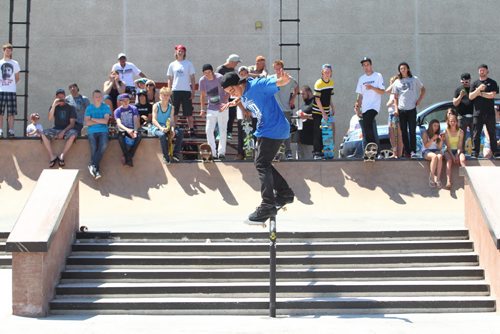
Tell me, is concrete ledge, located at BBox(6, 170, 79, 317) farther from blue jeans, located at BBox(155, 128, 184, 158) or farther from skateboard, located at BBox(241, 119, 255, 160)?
skateboard, located at BBox(241, 119, 255, 160)

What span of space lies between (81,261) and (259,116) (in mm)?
2822

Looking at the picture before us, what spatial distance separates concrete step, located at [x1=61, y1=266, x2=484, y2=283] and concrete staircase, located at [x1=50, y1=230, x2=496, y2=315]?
0.01 metres

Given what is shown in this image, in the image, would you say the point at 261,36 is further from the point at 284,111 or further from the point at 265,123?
the point at 265,123

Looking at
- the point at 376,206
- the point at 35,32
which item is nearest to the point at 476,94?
the point at 376,206

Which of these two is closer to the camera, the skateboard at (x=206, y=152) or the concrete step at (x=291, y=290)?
the concrete step at (x=291, y=290)

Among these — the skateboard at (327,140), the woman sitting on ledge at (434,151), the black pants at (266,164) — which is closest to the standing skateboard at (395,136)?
the woman sitting on ledge at (434,151)

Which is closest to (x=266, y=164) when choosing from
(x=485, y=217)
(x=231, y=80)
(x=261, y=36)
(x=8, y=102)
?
(x=231, y=80)

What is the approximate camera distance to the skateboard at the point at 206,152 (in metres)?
15.7

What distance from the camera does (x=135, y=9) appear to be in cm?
2383

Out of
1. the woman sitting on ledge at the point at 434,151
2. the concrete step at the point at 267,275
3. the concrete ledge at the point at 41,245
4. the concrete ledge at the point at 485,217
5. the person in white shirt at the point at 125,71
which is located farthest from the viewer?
the person in white shirt at the point at 125,71

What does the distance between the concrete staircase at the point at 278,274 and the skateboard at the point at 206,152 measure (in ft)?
15.0

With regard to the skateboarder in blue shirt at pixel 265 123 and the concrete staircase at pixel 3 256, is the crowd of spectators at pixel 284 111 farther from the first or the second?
the skateboarder in blue shirt at pixel 265 123

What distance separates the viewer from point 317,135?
53.6ft

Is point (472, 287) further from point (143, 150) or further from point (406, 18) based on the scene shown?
point (406, 18)
